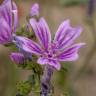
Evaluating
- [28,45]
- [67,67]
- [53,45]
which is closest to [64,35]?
[53,45]

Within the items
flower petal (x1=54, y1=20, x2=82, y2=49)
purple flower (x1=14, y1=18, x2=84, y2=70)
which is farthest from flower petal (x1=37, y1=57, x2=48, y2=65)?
flower petal (x1=54, y1=20, x2=82, y2=49)

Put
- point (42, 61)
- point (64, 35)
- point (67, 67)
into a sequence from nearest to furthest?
point (42, 61) < point (64, 35) < point (67, 67)

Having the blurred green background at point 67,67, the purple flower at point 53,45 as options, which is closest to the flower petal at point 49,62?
the purple flower at point 53,45

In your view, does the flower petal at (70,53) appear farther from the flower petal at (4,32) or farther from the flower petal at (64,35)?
the flower petal at (4,32)

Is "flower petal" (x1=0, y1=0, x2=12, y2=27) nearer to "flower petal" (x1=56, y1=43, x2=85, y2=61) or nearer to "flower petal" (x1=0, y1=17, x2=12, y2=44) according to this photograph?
"flower petal" (x1=0, y1=17, x2=12, y2=44)

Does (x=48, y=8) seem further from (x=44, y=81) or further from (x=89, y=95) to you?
(x=44, y=81)

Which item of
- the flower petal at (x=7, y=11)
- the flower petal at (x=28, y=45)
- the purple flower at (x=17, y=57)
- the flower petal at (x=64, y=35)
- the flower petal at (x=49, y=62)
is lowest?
the flower petal at (x=49, y=62)

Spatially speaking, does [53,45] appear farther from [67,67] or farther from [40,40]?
[67,67]
